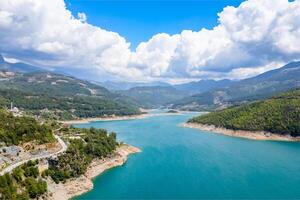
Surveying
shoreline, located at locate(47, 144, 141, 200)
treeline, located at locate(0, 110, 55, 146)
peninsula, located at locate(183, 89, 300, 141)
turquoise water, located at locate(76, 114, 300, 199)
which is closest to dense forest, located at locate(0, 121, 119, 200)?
treeline, located at locate(0, 110, 55, 146)

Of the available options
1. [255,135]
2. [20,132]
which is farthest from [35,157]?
[255,135]

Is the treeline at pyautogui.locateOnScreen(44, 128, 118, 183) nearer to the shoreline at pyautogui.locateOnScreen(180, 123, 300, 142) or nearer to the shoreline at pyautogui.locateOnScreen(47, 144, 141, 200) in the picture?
the shoreline at pyautogui.locateOnScreen(47, 144, 141, 200)

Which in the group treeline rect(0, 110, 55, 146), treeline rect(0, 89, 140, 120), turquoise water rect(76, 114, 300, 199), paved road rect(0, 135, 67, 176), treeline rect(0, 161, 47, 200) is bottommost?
turquoise water rect(76, 114, 300, 199)

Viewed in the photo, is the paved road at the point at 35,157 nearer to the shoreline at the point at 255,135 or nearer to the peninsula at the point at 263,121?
the shoreline at the point at 255,135

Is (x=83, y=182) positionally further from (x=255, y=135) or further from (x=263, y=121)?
(x=263, y=121)

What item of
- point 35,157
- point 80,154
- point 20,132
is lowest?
point 80,154
